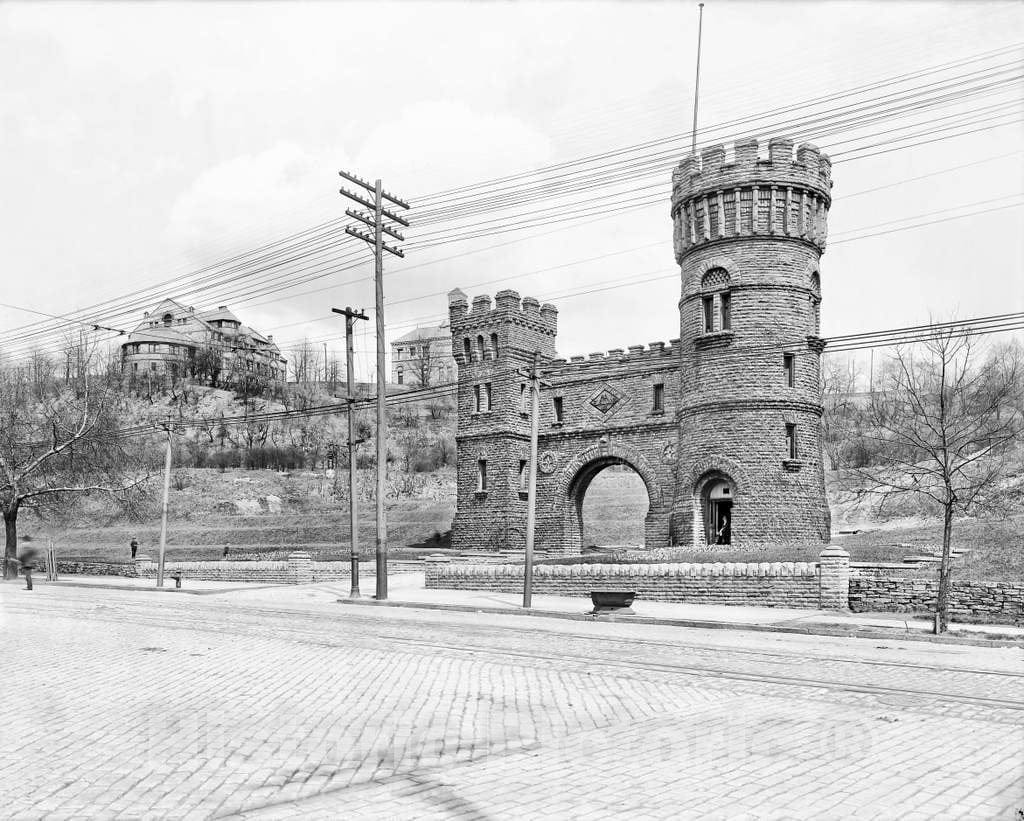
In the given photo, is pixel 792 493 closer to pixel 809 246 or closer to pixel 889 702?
pixel 809 246

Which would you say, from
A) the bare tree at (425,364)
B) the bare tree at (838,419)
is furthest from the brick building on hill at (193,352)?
the bare tree at (838,419)

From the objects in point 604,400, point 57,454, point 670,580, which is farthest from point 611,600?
point 57,454

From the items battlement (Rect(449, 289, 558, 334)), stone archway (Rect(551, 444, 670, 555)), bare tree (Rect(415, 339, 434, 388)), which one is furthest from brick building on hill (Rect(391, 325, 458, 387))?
stone archway (Rect(551, 444, 670, 555))

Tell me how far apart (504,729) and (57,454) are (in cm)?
3749

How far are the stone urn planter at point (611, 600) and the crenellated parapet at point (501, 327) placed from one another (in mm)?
28191

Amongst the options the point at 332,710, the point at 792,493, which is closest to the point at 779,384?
the point at 792,493

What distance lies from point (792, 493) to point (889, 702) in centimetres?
2856

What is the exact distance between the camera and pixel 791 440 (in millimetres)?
38281

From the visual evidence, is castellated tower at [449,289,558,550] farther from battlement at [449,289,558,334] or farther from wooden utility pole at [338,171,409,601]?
wooden utility pole at [338,171,409,601]

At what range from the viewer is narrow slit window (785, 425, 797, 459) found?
125 feet

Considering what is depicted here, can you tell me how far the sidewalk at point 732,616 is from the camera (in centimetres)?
1822

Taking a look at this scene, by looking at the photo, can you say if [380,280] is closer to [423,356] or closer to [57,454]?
[57,454]

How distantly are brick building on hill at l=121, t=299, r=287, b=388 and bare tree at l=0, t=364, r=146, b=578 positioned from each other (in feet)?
248

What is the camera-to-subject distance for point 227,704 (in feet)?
31.7
